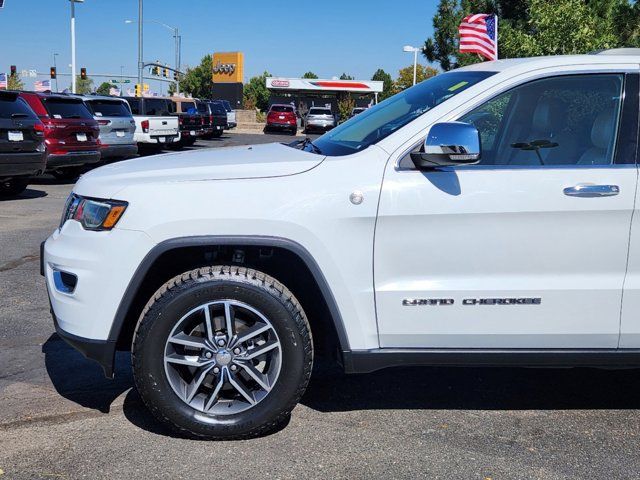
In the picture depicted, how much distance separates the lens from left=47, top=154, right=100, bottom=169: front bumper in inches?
564

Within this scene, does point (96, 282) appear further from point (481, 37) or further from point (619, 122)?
point (481, 37)

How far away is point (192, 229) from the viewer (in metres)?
3.46

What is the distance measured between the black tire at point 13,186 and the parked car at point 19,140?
0.51 m

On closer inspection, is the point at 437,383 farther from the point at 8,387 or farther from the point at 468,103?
the point at 8,387

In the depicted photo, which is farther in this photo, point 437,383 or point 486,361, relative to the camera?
point 437,383

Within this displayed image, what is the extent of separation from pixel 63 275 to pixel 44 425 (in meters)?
0.81

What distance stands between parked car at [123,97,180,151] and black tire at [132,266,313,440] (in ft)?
59.1

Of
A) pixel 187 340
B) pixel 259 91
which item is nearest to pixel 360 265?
pixel 187 340

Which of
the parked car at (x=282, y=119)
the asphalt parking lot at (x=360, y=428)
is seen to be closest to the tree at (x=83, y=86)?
the parked car at (x=282, y=119)

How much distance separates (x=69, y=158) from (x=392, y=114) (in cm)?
1173

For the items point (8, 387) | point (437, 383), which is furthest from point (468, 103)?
point (8, 387)

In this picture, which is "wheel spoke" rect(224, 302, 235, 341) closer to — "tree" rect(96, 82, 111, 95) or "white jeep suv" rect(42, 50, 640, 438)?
"white jeep suv" rect(42, 50, 640, 438)

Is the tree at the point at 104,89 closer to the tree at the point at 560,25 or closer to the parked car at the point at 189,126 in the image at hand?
the parked car at the point at 189,126

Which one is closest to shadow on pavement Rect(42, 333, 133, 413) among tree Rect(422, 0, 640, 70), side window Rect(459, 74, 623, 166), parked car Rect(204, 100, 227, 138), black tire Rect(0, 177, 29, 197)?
side window Rect(459, 74, 623, 166)
